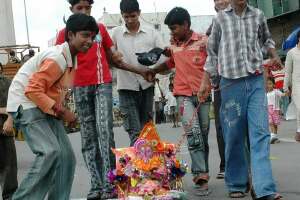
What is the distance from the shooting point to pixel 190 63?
6434 mm

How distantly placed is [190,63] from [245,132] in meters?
1.11

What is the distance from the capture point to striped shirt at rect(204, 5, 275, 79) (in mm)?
5480

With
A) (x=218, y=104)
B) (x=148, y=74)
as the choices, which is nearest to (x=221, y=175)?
(x=218, y=104)

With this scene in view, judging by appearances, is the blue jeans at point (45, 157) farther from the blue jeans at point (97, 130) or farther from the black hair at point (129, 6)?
the black hair at point (129, 6)

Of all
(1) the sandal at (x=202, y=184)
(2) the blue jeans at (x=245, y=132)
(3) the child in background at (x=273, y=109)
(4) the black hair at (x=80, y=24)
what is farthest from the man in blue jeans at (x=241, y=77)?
(3) the child in background at (x=273, y=109)

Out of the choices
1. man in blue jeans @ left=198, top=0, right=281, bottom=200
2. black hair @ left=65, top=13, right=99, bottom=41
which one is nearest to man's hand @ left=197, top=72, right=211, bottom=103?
man in blue jeans @ left=198, top=0, right=281, bottom=200

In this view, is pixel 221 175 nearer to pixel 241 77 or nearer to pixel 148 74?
pixel 148 74

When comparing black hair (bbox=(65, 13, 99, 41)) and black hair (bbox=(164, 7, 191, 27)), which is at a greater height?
black hair (bbox=(164, 7, 191, 27))

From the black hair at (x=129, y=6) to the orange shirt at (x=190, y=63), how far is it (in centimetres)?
60

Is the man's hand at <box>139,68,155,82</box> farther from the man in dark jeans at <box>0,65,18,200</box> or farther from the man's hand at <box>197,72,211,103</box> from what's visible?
the man in dark jeans at <box>0,65,18,200</box>

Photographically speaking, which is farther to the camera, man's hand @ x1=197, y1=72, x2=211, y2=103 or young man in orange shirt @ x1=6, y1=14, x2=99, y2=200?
man's hand @ x1=197, y1=72, x2=211, y2=103

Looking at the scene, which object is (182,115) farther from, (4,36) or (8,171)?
(4,36)

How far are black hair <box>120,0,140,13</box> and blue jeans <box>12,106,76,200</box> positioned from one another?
1.74 meters

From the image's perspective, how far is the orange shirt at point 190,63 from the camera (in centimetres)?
640
